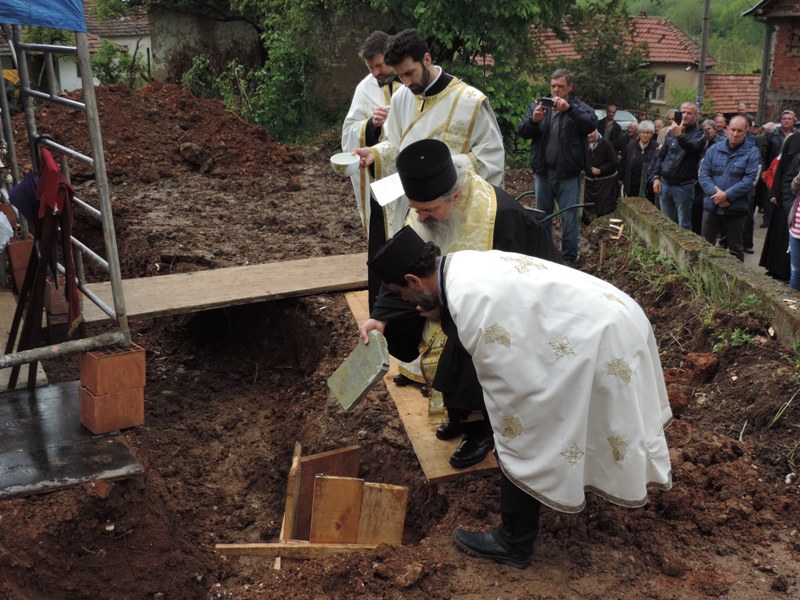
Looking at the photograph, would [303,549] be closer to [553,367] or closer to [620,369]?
[553,367]

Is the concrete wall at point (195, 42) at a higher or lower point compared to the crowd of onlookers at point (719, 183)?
higher

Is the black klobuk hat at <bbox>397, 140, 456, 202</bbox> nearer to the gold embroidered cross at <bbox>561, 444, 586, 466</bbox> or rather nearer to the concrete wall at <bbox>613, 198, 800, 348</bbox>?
the gold embroidered cross at <bbox>561, 444, 586, 466</bbox>

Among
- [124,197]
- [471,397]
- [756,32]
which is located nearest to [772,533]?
[471,397]

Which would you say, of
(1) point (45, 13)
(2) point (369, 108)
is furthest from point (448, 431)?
(2) point (369, 108)

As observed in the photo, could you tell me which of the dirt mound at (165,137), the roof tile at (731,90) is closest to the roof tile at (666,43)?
the roof tile at (731,90)

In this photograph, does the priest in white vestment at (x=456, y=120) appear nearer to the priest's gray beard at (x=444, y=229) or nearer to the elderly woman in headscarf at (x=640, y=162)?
the priest's gray beard at (x=444, y=229)

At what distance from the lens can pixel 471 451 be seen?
4.31 m

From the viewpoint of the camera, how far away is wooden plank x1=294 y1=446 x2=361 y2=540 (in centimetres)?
437

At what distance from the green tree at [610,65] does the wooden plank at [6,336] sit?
22.6m

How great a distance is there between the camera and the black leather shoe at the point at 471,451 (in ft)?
14.1

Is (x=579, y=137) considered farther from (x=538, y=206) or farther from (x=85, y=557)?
(x=85, y=557)

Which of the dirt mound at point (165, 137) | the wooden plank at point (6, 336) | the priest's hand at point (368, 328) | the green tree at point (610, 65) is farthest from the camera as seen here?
the green tree at point (610, 65)

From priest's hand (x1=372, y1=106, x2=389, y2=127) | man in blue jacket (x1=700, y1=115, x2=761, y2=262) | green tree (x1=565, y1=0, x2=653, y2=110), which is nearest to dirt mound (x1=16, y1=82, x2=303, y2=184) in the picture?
man in blue jacket (x1=700, y1=115, x2=761, y2=262)

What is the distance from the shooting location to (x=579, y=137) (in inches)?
318
